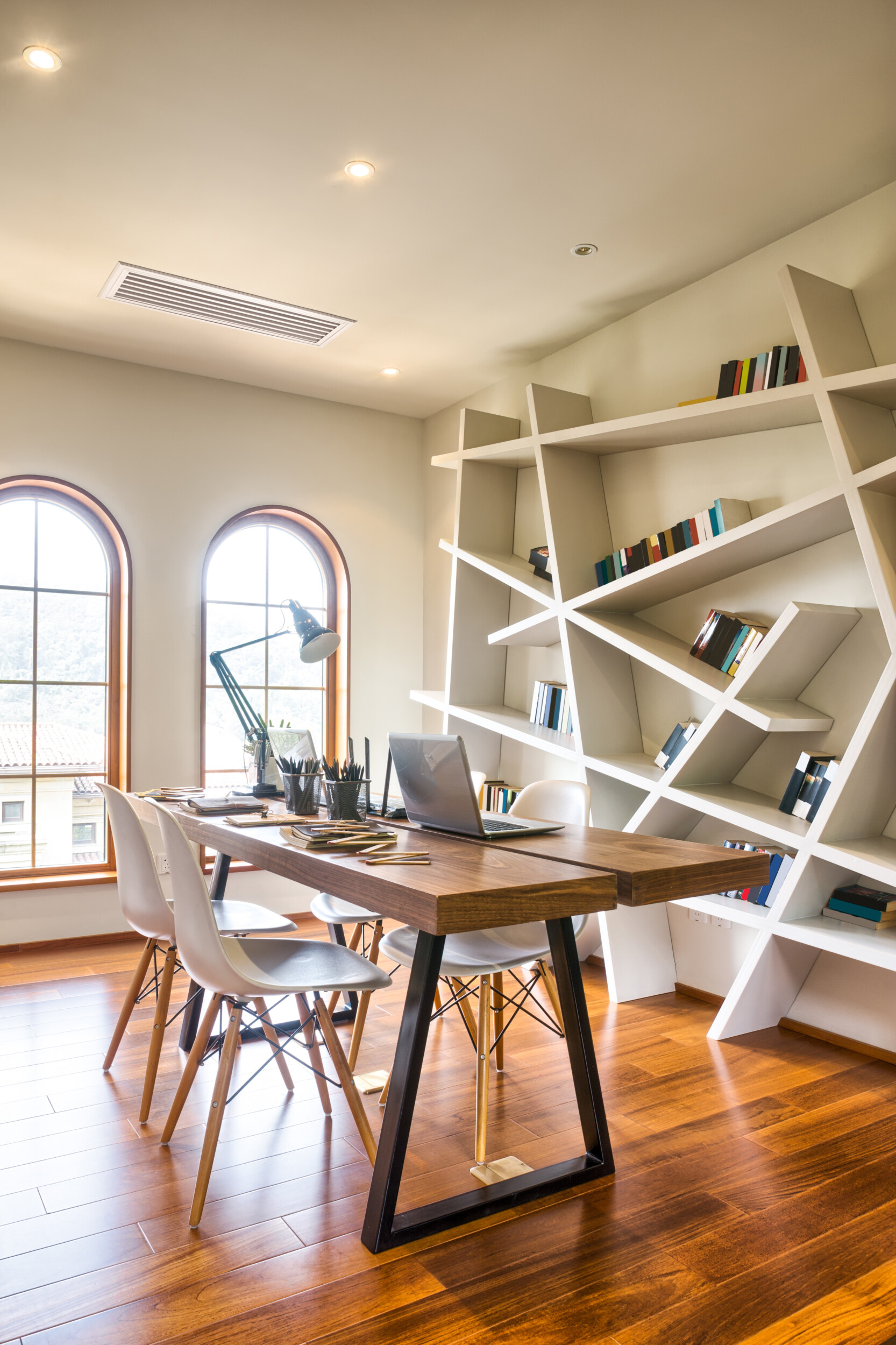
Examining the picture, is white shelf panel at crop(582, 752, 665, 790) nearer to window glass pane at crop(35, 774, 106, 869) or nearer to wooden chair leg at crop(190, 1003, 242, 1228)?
wooden chair leg at crop(190, 1003, 242, 1228)

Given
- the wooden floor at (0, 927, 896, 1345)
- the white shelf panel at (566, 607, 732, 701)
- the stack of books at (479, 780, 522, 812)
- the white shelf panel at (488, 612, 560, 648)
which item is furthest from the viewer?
the stack of books at (479, 780, 522, 812)

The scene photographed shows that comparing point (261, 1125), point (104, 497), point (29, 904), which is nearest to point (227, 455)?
point (104, 497)

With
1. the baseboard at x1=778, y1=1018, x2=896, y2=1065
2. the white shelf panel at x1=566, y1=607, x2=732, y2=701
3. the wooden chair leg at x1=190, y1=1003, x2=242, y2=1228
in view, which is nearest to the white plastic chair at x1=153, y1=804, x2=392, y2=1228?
the wooden chair leg at x1=190, y1=1003, x2=242, y2=1228

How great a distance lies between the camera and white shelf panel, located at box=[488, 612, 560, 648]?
3.95 m

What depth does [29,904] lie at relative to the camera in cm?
420

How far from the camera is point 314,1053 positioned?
7.71 ft

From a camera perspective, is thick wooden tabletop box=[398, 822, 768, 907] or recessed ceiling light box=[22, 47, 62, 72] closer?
thick wooden tabletop box=[398, 822, 768, 907]

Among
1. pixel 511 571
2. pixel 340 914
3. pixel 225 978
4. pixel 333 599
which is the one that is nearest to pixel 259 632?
pixel 333 599

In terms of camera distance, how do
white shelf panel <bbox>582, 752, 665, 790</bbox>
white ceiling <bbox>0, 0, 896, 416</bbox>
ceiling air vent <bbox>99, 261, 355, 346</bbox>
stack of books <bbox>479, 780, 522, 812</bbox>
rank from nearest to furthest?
white ceiling <bbox>0, 0, 896, 416</bbox> < white shelf panel <bbox>582, 752, 665, 790</bbox> < ceiling air vent <bbox>99, 261, 355, 346</bbox> < stack of books <bbox>479, 780, 522, 812</bbox>

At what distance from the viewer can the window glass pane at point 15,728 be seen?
Answer: 4305 mm

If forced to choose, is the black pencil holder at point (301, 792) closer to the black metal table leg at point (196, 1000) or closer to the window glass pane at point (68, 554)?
the black metal table leg at point (196, 1000)

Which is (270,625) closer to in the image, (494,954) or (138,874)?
(138,874)

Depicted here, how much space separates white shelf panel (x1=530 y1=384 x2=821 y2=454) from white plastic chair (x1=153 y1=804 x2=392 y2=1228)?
7.16 feet

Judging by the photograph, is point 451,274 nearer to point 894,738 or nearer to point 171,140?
point 171,140
